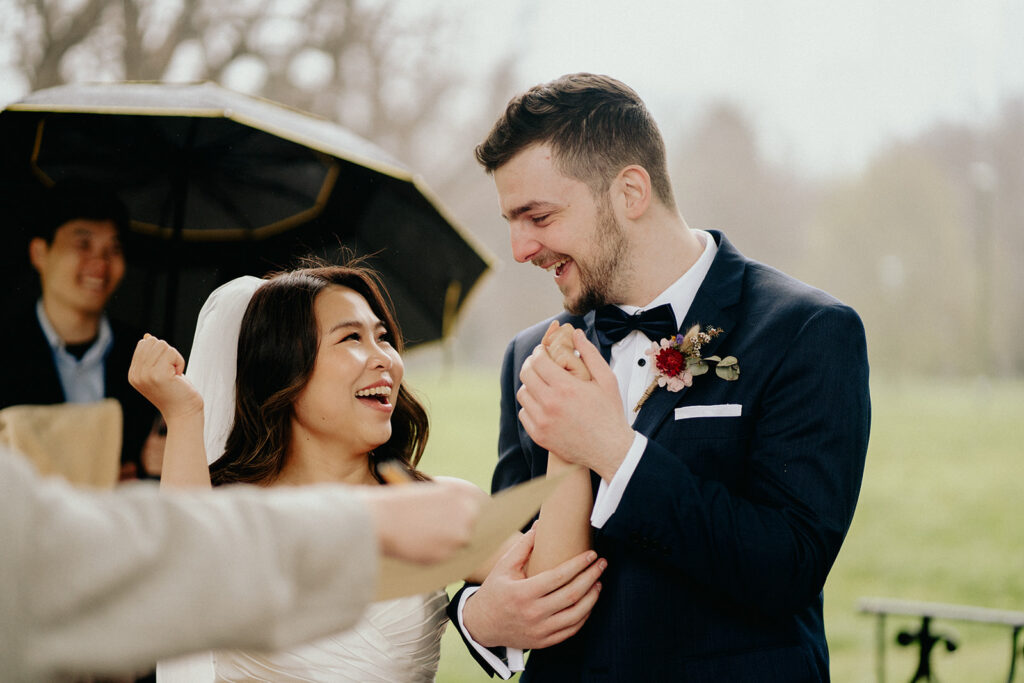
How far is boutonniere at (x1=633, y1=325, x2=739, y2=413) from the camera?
1.92 m

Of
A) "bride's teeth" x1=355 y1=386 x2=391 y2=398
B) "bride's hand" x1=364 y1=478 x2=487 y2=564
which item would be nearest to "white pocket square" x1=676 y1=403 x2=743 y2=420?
"bride's teeth" x1=355 y1=386 x2=391 y2=398

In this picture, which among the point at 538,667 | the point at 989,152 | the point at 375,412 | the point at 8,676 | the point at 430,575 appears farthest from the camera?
the point at 989,152

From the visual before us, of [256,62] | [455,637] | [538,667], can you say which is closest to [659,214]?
[538,667]

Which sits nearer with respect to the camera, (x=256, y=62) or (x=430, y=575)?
(x=430, y=575)

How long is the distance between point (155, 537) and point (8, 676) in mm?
186

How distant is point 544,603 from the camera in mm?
1853

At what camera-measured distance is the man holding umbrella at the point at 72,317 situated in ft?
9.43

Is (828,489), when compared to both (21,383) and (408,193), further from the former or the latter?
(21,383)

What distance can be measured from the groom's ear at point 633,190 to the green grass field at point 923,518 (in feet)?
3.76

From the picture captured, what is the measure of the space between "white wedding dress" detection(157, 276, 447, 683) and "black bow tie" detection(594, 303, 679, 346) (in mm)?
883

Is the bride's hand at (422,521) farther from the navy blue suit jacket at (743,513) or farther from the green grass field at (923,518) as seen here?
the green grass field at (923,518)

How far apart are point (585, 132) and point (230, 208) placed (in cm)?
137

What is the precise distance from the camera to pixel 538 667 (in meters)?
2.01

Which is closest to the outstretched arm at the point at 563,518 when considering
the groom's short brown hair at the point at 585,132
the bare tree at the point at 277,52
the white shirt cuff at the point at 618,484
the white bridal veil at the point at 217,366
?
the white shirt cuff at the point at 618,484
